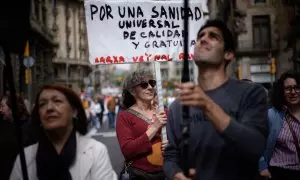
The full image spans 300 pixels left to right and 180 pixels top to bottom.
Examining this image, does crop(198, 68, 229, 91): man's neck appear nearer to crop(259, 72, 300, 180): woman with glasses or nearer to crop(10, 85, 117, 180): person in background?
crop(10, 85, 117, 180): person in background

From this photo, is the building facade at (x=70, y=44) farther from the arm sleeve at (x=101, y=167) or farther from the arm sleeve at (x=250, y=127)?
the arm sleeve at (x=250, y=127)

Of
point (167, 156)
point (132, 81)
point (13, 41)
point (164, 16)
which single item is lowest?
point (167, 156)

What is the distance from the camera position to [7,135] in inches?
126

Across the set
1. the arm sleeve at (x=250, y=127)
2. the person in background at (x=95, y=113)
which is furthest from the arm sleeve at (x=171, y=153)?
the person in background at (x=95, y=113)

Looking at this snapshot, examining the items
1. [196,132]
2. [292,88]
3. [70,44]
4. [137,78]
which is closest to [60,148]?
[196,132]

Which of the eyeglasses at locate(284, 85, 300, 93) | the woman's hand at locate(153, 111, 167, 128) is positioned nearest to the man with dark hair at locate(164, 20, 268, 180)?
the woman's hand at locate(153, 111, 167, 128)

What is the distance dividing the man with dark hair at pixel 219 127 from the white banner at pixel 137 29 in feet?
5.08

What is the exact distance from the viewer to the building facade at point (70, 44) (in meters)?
51.4

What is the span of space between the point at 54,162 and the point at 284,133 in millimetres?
2269

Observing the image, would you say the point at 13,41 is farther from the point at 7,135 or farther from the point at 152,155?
the point at 152,155

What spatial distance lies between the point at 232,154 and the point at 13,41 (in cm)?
132

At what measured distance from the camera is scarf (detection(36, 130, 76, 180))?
2441 millimetres

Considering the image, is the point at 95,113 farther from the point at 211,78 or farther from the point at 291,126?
the point at 211,78

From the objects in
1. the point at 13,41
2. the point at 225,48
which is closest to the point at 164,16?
the point at 225,48
